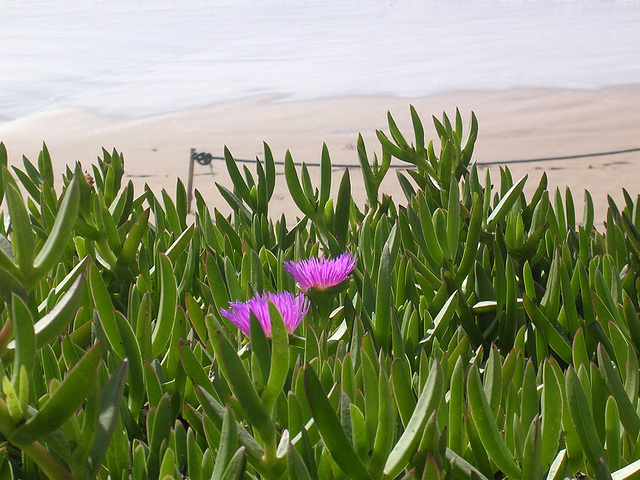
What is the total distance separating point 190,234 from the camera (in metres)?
0.77

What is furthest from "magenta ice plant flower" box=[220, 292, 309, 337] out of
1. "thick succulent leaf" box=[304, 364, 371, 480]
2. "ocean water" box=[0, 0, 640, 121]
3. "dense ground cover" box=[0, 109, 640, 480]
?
"ocean water" box=[0, 0, 640, 121]

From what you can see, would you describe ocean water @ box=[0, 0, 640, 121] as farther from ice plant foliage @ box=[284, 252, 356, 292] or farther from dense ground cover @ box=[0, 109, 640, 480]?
ice plant foliage @ box=[284, 252, 356, 292]

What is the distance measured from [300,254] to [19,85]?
7.37 meters

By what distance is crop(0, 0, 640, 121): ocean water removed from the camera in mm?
6941

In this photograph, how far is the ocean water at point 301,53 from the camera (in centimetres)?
694

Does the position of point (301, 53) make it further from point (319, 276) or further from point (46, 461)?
point (46, 461)

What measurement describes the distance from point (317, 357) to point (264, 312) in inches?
1.9

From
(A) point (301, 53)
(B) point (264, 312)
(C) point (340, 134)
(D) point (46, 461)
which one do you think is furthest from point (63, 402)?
(A) point (301, 53)

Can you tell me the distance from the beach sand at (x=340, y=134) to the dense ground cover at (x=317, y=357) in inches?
139

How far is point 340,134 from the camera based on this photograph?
5.70 metres

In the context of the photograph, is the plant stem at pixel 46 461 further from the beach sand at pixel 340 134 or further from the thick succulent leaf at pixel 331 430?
the beach sand at pixel 340 134

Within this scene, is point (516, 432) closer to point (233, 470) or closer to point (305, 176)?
point (233, 470)

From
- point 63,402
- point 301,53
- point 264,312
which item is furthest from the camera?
point 301,53

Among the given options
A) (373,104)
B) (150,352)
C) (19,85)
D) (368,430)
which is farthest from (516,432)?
(19,85)
